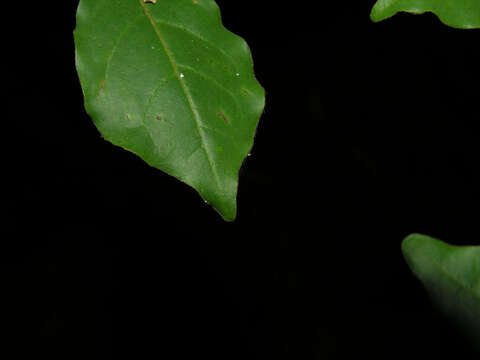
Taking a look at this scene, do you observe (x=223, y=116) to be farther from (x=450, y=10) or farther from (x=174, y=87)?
(x=450, y=10)

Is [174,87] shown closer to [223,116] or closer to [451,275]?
[223,116]

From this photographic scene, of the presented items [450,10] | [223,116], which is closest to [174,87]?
[223,116]

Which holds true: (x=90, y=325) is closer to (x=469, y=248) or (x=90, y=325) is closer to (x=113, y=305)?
(x=113, y=305)

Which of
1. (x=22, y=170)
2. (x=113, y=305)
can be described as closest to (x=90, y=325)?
(x=113, y=305)

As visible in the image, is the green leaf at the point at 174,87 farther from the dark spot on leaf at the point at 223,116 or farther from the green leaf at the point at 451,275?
the green leaf at the point at 451,275

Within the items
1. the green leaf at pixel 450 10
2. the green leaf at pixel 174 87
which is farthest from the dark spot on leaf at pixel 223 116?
the green leaf at pixel 450 10

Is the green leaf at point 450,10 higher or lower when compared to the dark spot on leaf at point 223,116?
higher

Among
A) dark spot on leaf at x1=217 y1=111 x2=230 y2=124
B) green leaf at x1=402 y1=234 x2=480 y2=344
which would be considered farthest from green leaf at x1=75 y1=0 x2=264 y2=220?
green leaf at x1=402 y1=234 x2=480 y2=344
